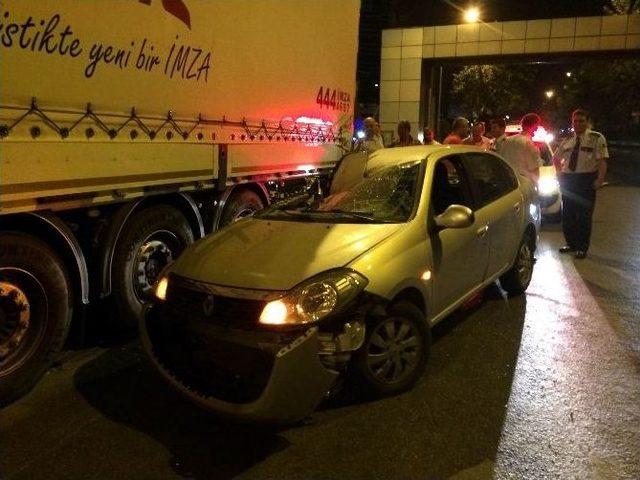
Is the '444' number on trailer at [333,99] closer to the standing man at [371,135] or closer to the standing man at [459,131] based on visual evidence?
the standing man at [371,135]

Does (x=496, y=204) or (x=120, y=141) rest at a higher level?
(x=120, y=141)

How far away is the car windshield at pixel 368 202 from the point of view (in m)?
4.21

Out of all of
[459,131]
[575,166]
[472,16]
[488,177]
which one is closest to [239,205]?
[488,177]

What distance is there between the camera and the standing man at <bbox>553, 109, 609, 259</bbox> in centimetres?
782

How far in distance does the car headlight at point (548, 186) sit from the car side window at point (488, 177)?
279 centimetres

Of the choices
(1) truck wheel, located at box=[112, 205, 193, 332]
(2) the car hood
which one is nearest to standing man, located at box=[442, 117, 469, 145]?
(1) truck wheel, located at box=[112, 205, 193, 332]

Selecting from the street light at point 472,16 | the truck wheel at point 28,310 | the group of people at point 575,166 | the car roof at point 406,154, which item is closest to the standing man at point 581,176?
the group of people at point 575,166

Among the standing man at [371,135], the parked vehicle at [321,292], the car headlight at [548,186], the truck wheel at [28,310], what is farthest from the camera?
the standing man at [371,135]

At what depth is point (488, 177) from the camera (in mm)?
5414

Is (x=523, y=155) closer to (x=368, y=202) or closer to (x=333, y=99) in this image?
(x=333, y=99)

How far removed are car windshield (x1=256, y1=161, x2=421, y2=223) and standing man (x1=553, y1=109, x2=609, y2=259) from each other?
426cm

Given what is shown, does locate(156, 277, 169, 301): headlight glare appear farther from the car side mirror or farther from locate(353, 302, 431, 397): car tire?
the car side mirror

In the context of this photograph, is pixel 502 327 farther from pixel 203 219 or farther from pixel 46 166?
pixel 46 166

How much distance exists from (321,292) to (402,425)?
933 millimetres
